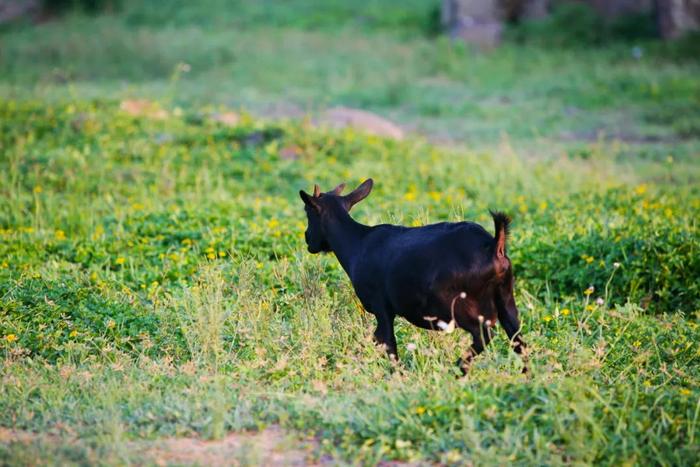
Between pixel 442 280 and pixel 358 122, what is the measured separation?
8.13 m

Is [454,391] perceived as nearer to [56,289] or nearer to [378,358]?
[378,358]

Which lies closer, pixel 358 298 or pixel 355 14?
pixel 358 298

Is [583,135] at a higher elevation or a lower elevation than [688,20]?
lower

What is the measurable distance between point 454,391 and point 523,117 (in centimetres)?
1113

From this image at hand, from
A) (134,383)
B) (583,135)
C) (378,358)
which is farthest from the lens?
(583,135)

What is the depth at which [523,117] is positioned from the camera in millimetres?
15766

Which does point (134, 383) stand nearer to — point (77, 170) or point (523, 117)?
point (77, 170)

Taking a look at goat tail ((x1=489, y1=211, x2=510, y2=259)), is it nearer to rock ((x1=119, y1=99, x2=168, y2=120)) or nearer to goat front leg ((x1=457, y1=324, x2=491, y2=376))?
goat front leg ((x1=457, y1=324, x2=491, y2=376))

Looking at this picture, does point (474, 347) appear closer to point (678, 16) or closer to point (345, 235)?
point (345, 235)

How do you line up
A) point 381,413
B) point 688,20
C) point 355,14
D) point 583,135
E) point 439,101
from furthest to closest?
point 355,14, point 688,20, point 439,101, point 583,135, point 381,413

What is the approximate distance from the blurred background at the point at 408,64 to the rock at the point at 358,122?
0.05 meters

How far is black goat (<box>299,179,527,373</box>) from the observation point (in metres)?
5.70

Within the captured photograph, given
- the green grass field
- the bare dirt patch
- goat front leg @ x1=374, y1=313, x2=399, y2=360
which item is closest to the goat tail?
the green grass field

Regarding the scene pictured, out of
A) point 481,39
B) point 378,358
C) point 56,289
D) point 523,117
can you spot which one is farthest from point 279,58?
point 378,358
